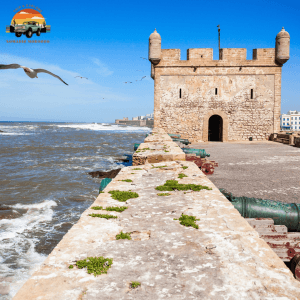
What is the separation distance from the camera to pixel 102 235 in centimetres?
238

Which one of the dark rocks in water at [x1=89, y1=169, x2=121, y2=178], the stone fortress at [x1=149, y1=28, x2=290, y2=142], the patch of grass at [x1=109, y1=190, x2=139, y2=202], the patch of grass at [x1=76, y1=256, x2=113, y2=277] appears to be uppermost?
the stone fortress at [x1=149, y1=28, x2=290, y2=142]

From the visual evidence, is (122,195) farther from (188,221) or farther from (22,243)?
(22,243)

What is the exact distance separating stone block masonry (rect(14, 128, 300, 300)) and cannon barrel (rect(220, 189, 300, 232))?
610 mm

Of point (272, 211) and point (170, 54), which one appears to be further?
point (170, 54)

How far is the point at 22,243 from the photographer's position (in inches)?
213

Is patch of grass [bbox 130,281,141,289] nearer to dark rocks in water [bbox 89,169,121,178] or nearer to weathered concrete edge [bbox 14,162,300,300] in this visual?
weathered concrete edge [bbox 14,162,300,300]

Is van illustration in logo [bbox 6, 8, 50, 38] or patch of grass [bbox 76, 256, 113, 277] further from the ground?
van illustration in logo [bbox 6, 8, 50, 38]

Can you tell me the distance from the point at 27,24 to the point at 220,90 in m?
13.1

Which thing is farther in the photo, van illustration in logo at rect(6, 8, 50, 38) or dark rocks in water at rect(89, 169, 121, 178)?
dark rocks in water at rect(89, 169, 121, 178)

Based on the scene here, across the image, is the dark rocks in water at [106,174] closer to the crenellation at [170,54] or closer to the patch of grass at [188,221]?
the patch of grass at [188,221]

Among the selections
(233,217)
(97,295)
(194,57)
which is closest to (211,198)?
(233,217)

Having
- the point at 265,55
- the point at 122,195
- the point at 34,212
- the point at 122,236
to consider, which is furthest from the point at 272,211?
the point at 265,55

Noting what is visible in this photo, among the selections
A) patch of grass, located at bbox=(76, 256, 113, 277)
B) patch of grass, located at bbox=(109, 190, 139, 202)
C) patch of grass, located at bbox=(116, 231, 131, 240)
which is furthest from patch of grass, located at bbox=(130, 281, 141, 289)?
patch of grass, located at bbox=(109, 190, 139, 202)

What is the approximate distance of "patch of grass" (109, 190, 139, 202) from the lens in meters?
3.43
